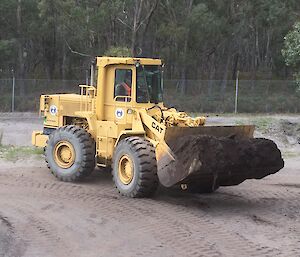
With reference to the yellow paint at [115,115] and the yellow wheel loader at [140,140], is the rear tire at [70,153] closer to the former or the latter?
→ the yellow wheel loader at [140,140]

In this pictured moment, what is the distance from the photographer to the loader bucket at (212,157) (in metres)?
10.2

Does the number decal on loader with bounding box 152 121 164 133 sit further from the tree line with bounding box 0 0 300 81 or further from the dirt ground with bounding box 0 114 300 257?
the tree line with bounding box 0 0 300 81

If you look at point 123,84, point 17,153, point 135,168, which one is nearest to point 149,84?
point 123,84

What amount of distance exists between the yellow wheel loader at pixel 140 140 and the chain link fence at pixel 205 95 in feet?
58.2

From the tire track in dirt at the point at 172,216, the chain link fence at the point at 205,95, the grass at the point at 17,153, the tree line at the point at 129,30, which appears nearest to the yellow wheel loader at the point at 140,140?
the tire track in dirt at the point at 172,216

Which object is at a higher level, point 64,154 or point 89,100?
point 89,100

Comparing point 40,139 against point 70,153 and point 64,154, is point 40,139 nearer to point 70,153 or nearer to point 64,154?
point 64,154

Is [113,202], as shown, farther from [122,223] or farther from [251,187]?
[251,187]

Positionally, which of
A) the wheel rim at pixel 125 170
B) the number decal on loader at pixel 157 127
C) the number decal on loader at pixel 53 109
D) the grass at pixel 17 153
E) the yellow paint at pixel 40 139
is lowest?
the grass at pixel 17 153

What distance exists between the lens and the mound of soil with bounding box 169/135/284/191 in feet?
33.3

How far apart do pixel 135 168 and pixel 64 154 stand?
2.56m

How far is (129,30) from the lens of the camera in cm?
3909

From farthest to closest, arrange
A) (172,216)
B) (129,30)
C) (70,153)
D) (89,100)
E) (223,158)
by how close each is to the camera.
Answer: (129,30), (89,100), (70,153), (223,158), (172,216)

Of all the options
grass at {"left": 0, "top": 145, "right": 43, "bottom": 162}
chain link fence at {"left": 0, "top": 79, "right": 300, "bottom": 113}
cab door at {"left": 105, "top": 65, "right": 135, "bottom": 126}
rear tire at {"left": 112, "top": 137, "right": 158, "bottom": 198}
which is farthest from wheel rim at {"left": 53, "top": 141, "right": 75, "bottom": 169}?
chain link fence at {"left": 0, "top": 79, "right": 300, "bottom": 113}
